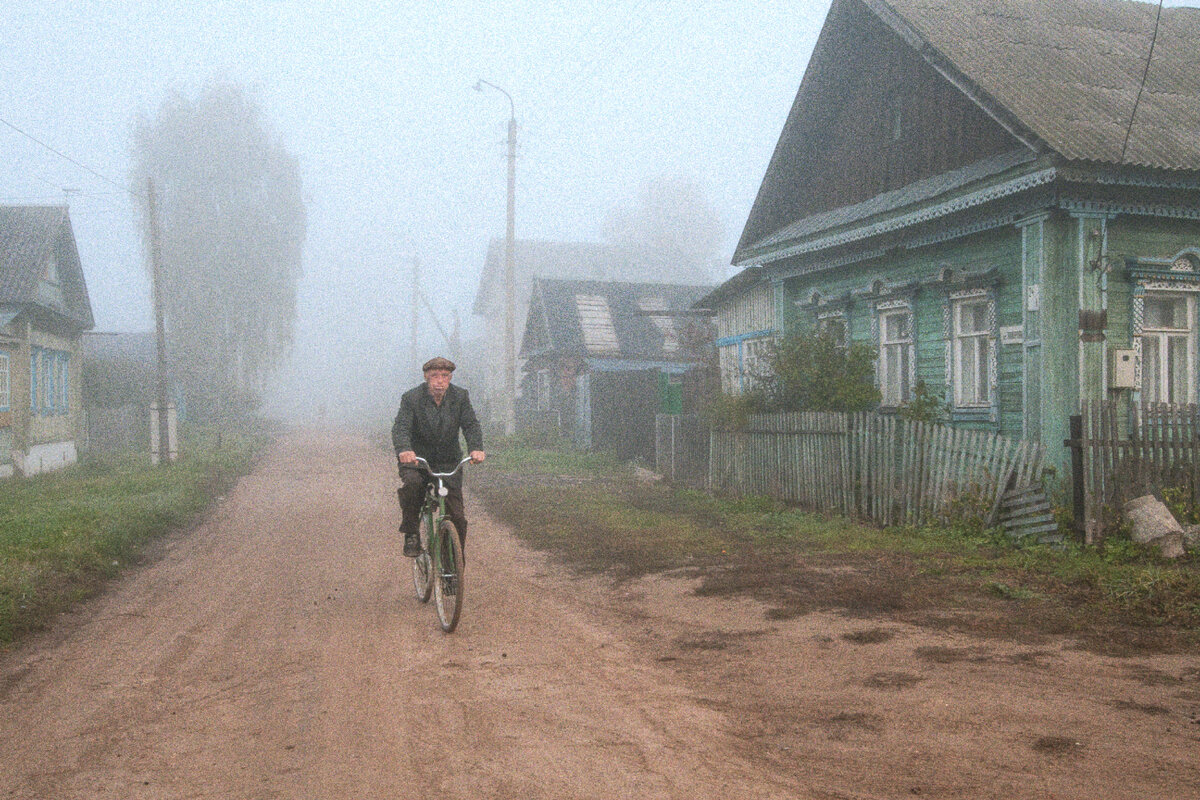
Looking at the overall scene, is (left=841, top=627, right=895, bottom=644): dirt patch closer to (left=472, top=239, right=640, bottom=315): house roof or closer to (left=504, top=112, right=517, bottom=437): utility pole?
(left=504, top=112, right=517, bottom=437): utility pole

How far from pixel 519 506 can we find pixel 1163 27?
1178 centimetres

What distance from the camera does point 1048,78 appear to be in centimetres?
1249

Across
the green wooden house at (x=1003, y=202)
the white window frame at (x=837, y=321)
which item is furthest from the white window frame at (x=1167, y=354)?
the white window frame at (x=837, y=321)

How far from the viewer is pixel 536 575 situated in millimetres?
9305

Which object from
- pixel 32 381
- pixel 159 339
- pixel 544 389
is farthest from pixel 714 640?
pixel 544 389

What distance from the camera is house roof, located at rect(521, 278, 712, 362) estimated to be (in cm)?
3338

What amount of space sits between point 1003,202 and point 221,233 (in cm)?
3542

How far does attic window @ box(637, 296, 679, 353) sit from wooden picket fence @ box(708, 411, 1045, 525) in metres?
18.9

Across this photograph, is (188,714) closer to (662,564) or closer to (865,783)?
(865,783)

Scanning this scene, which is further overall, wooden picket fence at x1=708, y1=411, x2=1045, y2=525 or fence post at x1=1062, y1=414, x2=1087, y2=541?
wooden picket fence at x1=708, y1=411, x2=1045, y2=525

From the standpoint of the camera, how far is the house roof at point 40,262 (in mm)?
21812

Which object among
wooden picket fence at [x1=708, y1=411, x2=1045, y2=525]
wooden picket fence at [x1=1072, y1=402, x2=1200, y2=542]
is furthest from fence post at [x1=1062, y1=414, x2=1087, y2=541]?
wooden picket fence at [x1=708, y1=411, x2=1045, y2=525]

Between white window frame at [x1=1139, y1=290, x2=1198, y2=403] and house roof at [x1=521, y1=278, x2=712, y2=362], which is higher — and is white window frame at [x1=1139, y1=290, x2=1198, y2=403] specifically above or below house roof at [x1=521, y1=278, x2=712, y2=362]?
below

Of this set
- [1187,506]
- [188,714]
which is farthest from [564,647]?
[1187,506]
